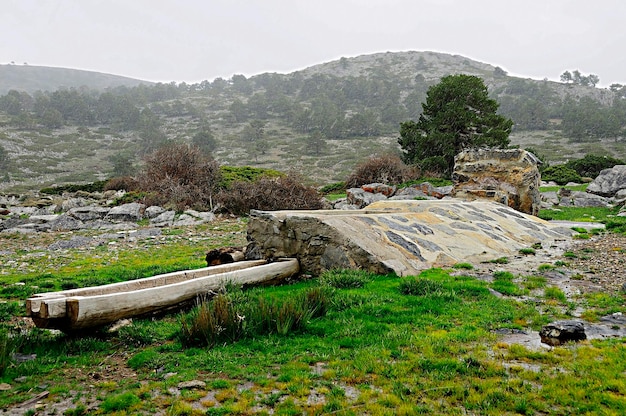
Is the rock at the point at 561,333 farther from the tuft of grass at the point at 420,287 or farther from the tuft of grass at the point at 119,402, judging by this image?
the tuft of grass at the point at 119,402

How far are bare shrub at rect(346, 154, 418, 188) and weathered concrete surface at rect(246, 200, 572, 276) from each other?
1852 cm

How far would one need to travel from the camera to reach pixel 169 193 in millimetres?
22453

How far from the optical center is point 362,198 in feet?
75.3

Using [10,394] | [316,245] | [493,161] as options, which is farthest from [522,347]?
[493,161]

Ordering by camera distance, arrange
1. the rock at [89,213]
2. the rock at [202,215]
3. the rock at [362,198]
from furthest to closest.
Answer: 1. the rock at [362,198]
2. the rock at [202,215]
3. the rock at [89,213]

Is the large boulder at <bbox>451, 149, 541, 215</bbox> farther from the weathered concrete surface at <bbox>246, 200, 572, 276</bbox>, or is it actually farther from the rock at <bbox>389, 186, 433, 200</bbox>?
the weathered concrete surface at <bbox>246, 200, 572, 276</bbox>

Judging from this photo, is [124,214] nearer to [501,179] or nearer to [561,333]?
[501,179]

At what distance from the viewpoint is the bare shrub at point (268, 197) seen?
21.4 metres

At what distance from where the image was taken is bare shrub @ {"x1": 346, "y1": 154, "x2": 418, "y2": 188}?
101 feet

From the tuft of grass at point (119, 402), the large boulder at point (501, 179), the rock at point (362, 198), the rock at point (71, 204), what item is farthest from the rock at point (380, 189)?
the tuft of grass at point (119, 402)

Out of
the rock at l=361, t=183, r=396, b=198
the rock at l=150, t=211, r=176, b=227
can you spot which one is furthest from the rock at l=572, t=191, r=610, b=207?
the rock at l=150, t=211, r=176, b=227

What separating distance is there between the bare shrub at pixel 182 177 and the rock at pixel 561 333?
61.3 feet

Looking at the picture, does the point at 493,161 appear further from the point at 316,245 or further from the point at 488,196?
the point at 316,245

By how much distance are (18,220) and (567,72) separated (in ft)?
534
